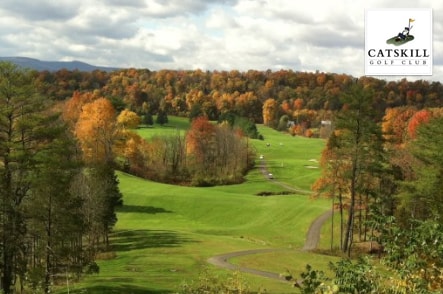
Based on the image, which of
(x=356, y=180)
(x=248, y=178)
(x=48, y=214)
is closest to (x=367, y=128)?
(x=356, y=180)

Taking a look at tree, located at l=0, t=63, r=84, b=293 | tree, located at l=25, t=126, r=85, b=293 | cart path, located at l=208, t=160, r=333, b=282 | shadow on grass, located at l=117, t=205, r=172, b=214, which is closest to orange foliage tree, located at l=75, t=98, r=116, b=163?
shadow on grass, located at l=117, t=205, r=172, b=214

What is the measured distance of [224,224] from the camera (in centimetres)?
6150

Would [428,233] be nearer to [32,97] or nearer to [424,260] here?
[424,260]

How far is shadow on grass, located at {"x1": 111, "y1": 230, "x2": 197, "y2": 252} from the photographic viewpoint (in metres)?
44.4

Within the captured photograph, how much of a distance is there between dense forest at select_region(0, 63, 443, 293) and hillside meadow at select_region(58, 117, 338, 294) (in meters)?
2.61

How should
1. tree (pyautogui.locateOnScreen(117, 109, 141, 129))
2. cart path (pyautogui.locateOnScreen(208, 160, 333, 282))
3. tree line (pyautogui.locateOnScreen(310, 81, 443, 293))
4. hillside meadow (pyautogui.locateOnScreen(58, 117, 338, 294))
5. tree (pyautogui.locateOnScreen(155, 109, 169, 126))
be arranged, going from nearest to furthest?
tree line (pyautogui.locateOnScreen(310, 81, 443, 293)), hillside meadow (pyautogui.locateOnScreen(58, 117, 338, 294)), cart path (pyautogui.locateOnScreen(208, 160, 333, 282)), tree (pyautogui.locateOnScreen(117, 109, 141, 129)), tree (pyautogui.locateOnScreen(155, 109, 169, 126))

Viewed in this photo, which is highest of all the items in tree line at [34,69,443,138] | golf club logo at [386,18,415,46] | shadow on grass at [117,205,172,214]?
tree line at [34,69,443,138]

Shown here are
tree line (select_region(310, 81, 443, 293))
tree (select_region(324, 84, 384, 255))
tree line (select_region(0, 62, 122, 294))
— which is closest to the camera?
tree line (select_region(310, 81, 443, 293))

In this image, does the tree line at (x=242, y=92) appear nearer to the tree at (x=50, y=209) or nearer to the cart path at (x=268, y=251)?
the cart path at (x=268, y=251)

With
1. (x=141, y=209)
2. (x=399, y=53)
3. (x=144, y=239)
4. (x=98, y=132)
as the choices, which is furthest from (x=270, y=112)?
(x=399, y=53)

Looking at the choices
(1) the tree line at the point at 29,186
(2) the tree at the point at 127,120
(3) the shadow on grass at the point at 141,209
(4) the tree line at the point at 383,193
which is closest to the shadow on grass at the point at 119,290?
(1) the tree line at the point at 29,186

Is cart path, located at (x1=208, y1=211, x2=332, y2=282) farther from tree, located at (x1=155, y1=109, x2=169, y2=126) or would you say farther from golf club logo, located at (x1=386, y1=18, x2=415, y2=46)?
tree, located at (x1=155, y1=109, x2=169, y2=126)

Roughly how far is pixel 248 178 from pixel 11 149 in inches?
2471

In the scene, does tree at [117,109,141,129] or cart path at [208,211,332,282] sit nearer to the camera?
cart path at [208,211,332,282]
